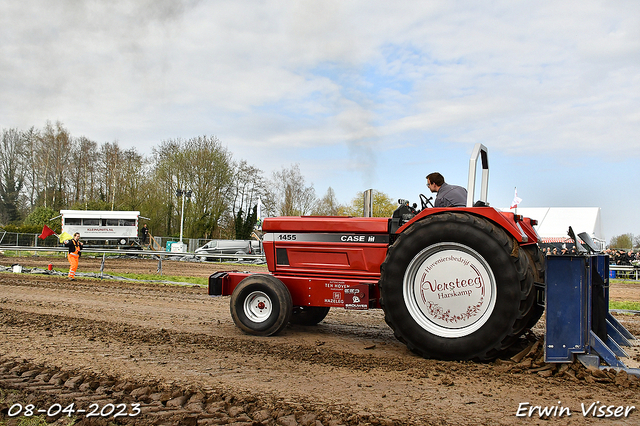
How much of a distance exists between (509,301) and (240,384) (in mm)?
2490

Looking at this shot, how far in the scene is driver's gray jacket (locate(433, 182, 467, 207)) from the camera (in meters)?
5.35

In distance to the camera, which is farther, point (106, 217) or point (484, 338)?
point (106, 217)

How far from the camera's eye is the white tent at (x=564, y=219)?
28078 millimetres

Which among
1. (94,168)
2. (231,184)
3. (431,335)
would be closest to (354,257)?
(431,335)

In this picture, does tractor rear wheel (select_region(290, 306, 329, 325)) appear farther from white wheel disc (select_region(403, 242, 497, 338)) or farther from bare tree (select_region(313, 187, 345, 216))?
bare tree (select_region(313, 187, 345, 216))

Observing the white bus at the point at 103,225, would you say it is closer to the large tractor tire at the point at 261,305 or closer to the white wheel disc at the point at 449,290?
the large tractor tire at the point at 261,305

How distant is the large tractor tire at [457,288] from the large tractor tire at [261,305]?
1.41 m

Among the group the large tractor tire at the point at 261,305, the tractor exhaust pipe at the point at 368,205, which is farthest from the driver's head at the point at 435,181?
the large tractor tire at the point at 261,305

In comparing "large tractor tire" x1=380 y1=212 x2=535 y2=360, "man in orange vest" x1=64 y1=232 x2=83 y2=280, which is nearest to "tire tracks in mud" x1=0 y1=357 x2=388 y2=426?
"large tractor tire" x1=380 y1=212 x2=535 y2=360

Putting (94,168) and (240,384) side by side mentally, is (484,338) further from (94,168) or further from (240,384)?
(94,168)

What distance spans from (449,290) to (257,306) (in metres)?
2.46

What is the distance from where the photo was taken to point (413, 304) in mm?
4957

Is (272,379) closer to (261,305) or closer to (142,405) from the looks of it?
(142,405)

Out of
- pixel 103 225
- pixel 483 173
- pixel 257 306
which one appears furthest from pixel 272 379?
pixel 103 225
